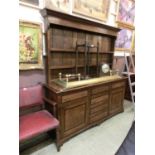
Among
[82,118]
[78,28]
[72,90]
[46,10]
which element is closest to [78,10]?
[78,28]

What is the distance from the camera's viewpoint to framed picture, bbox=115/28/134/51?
3.56m

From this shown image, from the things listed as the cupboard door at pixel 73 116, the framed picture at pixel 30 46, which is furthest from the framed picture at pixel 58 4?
the cupboard door at pixel 73 116

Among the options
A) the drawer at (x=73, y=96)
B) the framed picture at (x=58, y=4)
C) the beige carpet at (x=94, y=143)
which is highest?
the framed picture at (x=58, y=4)

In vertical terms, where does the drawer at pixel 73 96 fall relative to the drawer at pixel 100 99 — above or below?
above

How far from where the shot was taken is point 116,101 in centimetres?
299

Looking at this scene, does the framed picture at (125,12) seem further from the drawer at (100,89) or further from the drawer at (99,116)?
the drawer at (99,116)

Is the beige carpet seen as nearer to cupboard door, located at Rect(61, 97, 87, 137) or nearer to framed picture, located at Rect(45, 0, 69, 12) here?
cupboard door, located at Rect(61, 97, 87, 137)

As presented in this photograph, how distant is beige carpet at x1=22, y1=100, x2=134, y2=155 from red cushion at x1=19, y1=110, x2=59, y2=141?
0.45m

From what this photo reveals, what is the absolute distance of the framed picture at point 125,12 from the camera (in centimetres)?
338

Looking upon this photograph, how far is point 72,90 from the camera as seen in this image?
208cm

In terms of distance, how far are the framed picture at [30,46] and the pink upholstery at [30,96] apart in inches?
12.1

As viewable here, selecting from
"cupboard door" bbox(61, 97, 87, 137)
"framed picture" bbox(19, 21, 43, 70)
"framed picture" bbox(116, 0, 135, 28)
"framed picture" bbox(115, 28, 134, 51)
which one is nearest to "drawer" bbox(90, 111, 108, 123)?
"cupboard door" bbox(61, 97, 87, 137)
